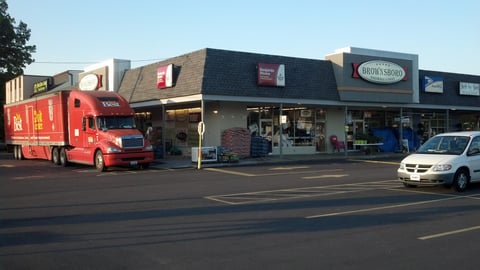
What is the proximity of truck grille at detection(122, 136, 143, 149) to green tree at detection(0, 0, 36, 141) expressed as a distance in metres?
39.3

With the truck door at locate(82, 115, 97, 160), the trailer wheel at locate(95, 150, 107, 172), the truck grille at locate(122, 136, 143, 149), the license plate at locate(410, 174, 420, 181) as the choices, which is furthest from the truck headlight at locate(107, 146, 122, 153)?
the license plate at locate(410, 174, 420, 181)

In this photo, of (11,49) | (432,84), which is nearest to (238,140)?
(432,84)

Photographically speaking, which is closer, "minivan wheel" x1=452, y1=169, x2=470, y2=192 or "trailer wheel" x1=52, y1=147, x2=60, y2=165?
"minivan wheel" x1=452, y1=169, x2=470, y2=192

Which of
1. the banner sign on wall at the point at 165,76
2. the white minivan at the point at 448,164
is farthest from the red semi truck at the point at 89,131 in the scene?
the white minivan at the point at 448,164

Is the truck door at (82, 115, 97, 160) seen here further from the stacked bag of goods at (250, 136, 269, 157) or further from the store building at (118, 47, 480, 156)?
the stacked bag of goods at (250, 136, 269, 157)

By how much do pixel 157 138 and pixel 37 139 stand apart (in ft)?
27.4

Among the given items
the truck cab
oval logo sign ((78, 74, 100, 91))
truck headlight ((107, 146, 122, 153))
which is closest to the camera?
truck headlight ((107, 146, 122, 153))

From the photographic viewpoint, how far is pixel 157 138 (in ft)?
111

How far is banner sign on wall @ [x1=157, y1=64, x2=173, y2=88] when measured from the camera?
28.0m

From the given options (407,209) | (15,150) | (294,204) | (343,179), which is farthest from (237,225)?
(15,150)

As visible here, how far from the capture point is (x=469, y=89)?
125ft

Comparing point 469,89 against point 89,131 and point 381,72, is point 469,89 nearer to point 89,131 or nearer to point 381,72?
point 381,72

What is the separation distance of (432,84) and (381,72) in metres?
5.97

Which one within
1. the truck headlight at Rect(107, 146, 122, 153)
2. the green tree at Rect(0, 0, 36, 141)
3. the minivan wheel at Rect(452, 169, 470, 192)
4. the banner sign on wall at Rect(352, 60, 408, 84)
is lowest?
the minivan wheel at Rect(452, 169, 470, 192)
